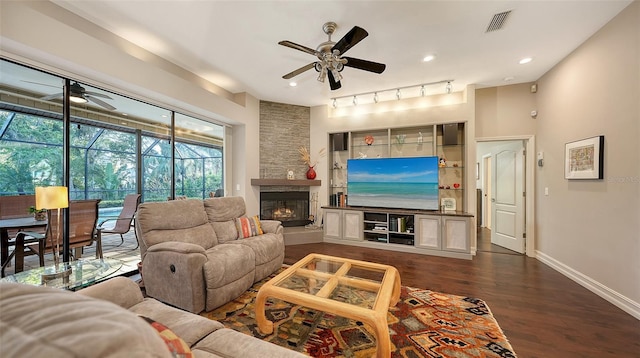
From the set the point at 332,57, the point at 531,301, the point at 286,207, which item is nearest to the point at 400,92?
the point at 332,57

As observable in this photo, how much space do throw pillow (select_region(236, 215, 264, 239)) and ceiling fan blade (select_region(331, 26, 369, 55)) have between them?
7.92 ft

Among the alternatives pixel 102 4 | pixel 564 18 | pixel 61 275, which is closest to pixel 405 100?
pixel 564 18

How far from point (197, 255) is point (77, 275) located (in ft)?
2.94

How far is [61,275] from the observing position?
1.86 metres

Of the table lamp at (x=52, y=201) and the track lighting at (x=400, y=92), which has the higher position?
the track lighting at (x=400, y=92)

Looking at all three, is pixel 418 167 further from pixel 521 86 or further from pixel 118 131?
pixel 118 131

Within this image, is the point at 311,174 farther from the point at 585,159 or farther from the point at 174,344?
the point at 174,344

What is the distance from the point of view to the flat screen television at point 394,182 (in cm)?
416

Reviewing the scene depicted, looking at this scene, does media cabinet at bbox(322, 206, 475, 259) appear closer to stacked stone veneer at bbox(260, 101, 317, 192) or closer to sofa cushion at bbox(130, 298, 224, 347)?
stacked stone veneer at bbox(260, 101, 317, 192)

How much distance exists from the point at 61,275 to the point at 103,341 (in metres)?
2.28

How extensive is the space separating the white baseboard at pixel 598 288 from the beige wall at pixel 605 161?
12 mm

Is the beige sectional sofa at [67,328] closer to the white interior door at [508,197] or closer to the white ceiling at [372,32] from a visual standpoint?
the white ceiling at [372,32]

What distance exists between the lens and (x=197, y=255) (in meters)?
2.09

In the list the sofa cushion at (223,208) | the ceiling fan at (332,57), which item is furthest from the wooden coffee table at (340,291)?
the ceiling fan at (332,57)
